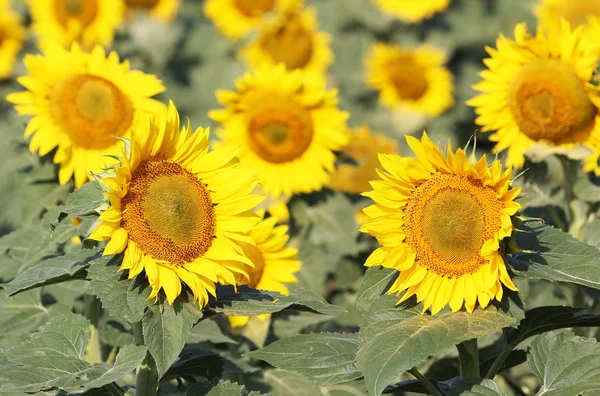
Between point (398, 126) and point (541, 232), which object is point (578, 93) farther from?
point (398, 126)

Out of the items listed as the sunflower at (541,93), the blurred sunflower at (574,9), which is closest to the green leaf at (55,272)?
the sunflower at (541,93)

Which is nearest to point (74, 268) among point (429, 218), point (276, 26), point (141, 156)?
point (141, 156)

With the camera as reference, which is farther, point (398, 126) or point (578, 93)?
point (398, 126)

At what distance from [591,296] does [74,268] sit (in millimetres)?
2055

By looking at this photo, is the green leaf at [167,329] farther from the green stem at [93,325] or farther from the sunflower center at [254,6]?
the sunflower center at [254,6]

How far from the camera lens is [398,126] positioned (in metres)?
7.40

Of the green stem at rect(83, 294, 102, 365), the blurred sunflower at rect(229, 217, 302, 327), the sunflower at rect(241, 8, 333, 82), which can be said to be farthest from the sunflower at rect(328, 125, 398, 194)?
the sunflower at rect(241, 8, 333, 82)

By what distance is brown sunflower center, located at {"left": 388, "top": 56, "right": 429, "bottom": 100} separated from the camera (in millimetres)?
7379

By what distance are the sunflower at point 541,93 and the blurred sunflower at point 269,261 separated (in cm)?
82

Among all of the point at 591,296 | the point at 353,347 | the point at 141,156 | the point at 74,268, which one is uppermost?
the point at 141,156

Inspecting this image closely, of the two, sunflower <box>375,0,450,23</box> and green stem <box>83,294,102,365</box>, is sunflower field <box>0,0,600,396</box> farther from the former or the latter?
sunflower <box>375,0,450,23</box>

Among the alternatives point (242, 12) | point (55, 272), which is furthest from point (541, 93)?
point (242, 12)

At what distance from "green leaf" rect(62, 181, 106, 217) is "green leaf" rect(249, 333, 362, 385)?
19.8 inches

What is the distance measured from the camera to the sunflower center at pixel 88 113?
3609mm
